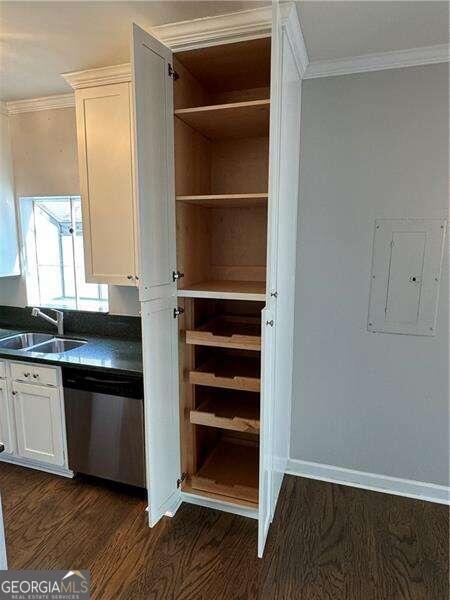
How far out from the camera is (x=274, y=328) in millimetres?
1595

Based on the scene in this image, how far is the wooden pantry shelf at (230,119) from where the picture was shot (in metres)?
1.57

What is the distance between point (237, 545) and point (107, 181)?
2.10m

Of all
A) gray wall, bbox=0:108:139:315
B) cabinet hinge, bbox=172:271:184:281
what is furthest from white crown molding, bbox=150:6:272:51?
gray wall, bbox=0:108:139:315

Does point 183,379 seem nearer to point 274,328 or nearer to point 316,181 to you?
point 274,328

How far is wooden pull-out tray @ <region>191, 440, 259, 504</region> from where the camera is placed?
1972 millimetres

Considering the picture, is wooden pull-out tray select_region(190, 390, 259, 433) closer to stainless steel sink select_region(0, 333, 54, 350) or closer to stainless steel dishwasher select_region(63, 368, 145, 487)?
stainless steel dishwasher select_region(63, 368, 145, 487)

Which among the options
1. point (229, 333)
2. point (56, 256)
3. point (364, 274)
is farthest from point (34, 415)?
point (364, 274)

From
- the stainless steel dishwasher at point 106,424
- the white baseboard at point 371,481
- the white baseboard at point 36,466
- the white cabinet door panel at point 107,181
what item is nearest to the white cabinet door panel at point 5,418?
the white baseboard at point 36,466

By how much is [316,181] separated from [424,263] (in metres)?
0.75

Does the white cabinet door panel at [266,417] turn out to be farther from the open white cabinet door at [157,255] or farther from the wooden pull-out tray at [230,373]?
the open white cabinet door at [157,255]

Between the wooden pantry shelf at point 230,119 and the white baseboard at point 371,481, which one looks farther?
the white baseboard at point 371,481

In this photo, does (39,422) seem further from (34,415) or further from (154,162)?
(154,162)

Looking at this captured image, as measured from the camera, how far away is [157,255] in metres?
1.63

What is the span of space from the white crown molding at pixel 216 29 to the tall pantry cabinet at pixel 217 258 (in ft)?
0.11
